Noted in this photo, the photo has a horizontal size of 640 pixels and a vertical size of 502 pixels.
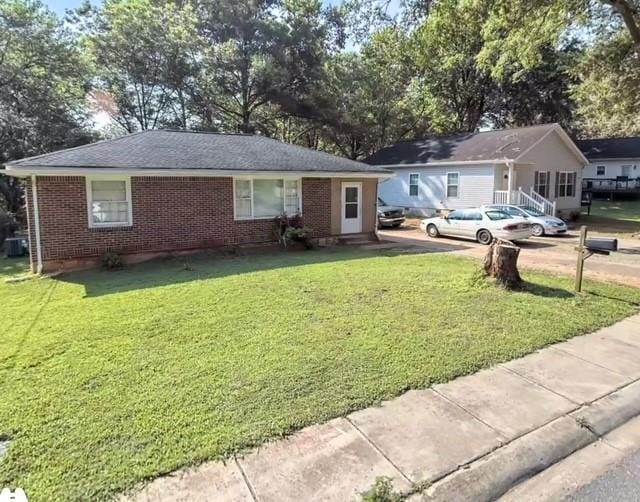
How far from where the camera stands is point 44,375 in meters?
4.47

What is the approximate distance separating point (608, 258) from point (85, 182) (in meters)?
14.6

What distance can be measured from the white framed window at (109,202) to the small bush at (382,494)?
10.4m

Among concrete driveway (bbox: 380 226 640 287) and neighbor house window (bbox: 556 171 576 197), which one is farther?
neighbor house window (bbox: 556 171 576 197)

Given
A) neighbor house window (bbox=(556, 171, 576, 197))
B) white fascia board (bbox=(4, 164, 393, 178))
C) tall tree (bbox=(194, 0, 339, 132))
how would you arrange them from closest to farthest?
1. white fascia board (bbox=(4, 164, 393, 178))
2. neighbor house window (bbox=(556, 171, 576, 197))
3. tall tree (bbox=(194, 0, 339, 132))

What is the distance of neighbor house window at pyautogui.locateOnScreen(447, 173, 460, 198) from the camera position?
862 inches

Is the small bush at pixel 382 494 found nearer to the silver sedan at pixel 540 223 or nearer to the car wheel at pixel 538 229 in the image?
the silver sedan at pixel 540 223

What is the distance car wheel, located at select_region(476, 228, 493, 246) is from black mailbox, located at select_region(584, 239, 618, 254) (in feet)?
25.5

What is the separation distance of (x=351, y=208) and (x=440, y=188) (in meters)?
9.32

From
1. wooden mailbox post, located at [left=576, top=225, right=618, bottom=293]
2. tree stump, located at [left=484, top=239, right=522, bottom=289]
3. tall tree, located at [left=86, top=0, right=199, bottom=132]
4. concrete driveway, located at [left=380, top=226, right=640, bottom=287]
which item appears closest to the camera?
wooden mailbox post, located at [left=576, top=225, right=618, bottom=293]

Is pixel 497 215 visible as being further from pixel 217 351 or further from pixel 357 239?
pixel 217 351

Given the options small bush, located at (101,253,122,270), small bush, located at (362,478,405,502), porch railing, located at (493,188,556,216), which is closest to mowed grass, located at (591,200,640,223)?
porch railing, located at (493,188,556,216)

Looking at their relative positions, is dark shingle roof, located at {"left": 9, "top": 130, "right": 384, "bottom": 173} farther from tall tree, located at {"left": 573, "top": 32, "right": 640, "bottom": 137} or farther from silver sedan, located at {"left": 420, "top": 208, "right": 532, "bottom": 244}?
tall tree, located at {"left": 573, "top": 32, "right": 640, "bottom": 137}

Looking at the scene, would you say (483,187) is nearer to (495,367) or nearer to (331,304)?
(331,304)

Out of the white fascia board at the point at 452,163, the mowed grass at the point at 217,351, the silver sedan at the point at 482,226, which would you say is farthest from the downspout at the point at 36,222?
the white fascia board at the point at 452,163
